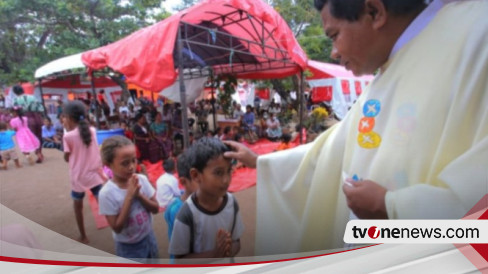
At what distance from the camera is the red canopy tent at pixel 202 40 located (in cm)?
113

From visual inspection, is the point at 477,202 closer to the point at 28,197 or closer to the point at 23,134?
the point at 28,197

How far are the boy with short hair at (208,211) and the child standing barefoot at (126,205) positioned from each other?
38 cm

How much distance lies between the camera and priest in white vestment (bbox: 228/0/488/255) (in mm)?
601

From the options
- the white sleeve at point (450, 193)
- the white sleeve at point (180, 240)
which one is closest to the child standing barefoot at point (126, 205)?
the white sleeve at point (180, 240)

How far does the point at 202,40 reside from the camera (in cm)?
334

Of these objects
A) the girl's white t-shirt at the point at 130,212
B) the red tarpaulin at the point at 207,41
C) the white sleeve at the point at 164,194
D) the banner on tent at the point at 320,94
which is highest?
the red tarpaulin at the point at 207,41

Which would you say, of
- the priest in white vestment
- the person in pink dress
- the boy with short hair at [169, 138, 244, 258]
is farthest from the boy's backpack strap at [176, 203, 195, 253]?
the person in pink dress

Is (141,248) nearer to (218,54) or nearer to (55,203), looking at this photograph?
(55,203)

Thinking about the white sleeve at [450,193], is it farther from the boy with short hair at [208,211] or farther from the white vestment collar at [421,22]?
the boy with short hair at [208,211]

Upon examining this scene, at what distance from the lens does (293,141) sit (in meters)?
2.65

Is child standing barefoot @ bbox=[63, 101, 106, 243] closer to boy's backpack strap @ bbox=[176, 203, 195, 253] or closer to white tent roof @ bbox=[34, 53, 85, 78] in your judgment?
white tent roof @ bbox=[34, 53, 85, 78]

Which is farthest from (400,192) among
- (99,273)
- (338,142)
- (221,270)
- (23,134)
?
(23,134)

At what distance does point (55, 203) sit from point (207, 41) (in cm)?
248

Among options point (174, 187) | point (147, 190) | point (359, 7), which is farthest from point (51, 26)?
point (174, 187)
